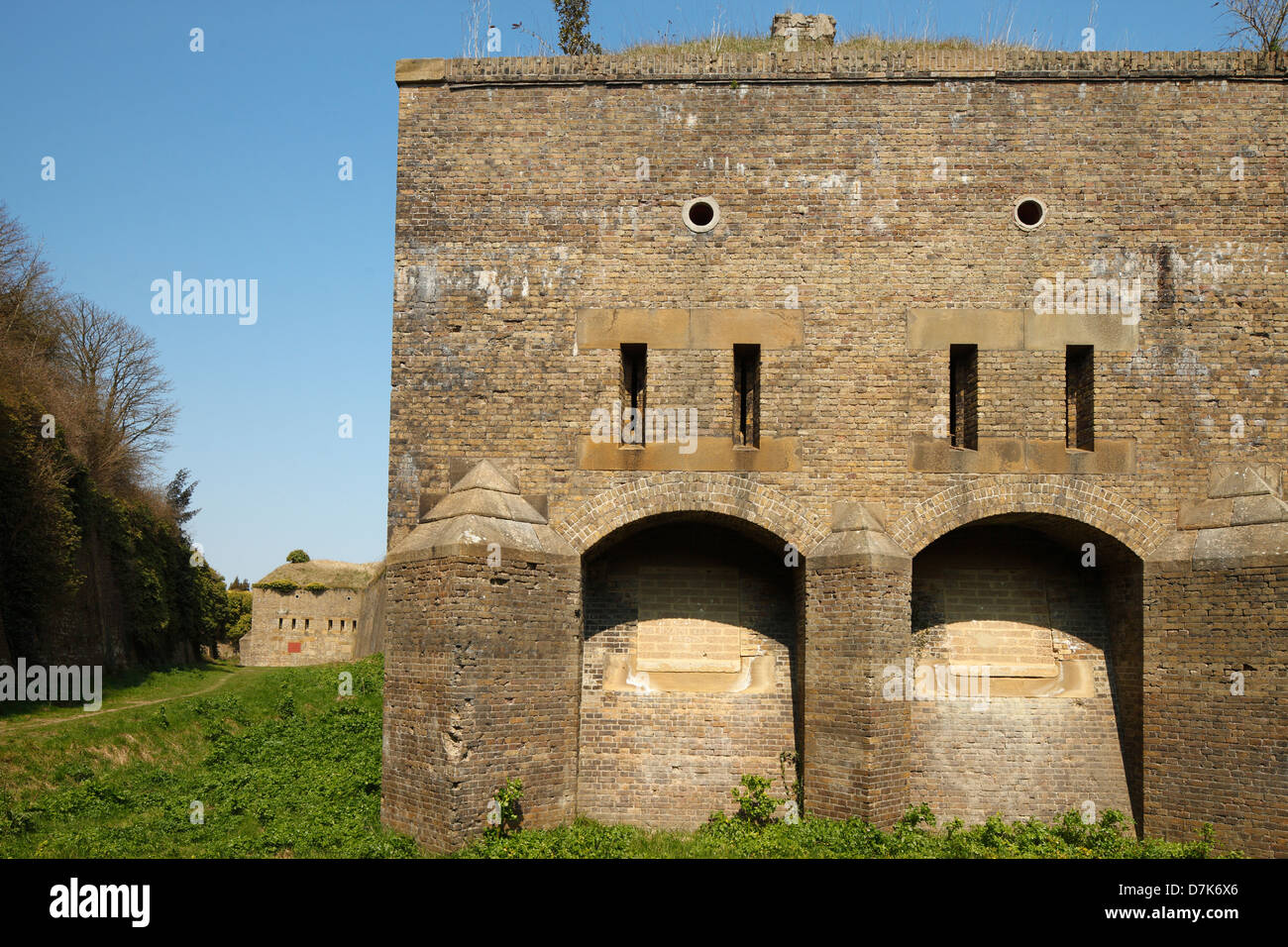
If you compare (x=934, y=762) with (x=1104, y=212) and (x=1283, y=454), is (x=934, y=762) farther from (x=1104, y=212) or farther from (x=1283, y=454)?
(x=1104, y=212)

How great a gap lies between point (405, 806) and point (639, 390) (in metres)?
5.42

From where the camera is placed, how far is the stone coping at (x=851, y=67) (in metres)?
11.0

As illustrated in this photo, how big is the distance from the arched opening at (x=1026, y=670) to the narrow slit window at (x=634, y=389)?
388 centimetres

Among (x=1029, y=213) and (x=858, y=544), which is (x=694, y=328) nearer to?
(x=858, y=544)

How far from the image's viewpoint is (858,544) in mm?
10164

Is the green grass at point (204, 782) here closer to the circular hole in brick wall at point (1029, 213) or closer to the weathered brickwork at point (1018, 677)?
the weathered brickwork at point (1018, 677)

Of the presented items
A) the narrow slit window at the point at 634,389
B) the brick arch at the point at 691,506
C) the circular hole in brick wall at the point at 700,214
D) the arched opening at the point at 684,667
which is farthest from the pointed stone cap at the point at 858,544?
the circular hole in brick wall at the point at 700,214

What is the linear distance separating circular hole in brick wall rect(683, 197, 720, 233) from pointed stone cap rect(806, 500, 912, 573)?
3.68 meters

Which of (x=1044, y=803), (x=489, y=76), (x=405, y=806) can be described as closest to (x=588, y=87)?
(x=489, y=76)

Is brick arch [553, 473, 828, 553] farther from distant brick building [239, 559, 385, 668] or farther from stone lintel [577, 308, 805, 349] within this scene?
distant brick building [239, 559, 385, 668]

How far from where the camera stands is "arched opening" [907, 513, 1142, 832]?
10.6m

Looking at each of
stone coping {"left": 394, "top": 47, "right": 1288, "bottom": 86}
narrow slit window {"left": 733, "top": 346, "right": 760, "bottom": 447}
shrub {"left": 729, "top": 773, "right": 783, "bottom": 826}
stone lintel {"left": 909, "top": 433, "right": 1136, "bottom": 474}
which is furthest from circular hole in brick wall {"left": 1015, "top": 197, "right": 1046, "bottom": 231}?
shrub {"left": 729, "top": 773, "right": 783, "bottom": 826}

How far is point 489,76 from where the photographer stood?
11.3 m

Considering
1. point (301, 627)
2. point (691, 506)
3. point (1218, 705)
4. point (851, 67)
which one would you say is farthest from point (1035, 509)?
point (301, 627)
